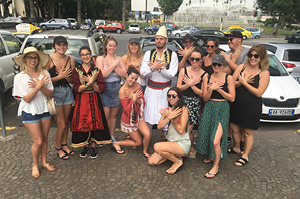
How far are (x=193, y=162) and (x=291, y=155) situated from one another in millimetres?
1856

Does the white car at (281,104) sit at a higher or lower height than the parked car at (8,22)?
lower

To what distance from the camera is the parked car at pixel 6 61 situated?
6.09 meters

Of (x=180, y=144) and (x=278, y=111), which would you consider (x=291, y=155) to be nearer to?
(x=278, y=111)

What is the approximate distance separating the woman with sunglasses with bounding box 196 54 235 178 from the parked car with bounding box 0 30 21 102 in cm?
509

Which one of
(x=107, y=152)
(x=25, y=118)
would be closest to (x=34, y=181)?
(x=25, y=118)

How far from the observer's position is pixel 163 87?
4.04m

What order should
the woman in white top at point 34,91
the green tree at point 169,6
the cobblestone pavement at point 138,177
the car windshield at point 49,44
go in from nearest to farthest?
the woman in white top at point 34,91 → the cobblestone pavement at point 138,177 → the car windshield at point 49,44 → the green tree at point 169,6

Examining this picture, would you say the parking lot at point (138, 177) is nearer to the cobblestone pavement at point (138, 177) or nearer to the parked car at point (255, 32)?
the cobblestone pavement at point (138, 177)

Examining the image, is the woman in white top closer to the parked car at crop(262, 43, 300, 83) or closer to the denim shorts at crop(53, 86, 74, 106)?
the denim shorts at crop(53, 86, 74, 106)

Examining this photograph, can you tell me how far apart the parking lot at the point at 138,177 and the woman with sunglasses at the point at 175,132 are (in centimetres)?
21

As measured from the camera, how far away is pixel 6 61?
20.9 feet

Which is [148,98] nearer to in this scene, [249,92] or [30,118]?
[249,92]

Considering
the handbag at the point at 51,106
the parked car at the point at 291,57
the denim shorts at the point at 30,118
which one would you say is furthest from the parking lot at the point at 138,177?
the parked car at the point at 291,57

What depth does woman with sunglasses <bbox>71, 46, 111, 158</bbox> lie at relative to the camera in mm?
3645
